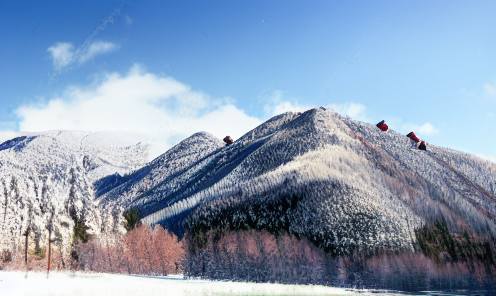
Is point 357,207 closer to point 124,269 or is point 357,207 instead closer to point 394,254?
point 394,254

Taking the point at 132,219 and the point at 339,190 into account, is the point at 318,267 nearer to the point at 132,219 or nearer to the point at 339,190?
the point at 339,190

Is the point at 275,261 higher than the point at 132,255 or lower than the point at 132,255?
lower

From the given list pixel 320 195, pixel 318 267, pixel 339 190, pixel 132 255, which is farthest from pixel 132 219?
pixel 318 267

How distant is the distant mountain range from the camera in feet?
Answer: 172

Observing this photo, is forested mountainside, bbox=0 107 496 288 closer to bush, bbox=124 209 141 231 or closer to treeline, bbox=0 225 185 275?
treeline, bbox=0 225 185 275

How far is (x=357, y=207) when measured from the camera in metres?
58.8

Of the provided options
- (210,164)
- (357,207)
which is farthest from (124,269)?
(210,164)

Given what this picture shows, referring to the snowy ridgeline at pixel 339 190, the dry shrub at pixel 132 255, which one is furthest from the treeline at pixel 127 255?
the snowy ridgeline at pixel 339 190

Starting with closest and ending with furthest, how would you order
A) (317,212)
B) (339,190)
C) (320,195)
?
(317,212) < (320,195) < (339,190)

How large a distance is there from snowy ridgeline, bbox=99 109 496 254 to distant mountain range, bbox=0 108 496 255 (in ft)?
0.71

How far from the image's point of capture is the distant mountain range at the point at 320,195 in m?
52.4

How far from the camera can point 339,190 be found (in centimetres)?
6191

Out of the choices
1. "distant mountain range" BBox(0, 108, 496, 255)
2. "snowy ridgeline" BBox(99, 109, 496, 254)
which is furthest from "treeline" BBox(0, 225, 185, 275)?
"snowy ridgeline" BBox(99, 109, 496, 254)

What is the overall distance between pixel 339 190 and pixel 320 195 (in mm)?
2969
